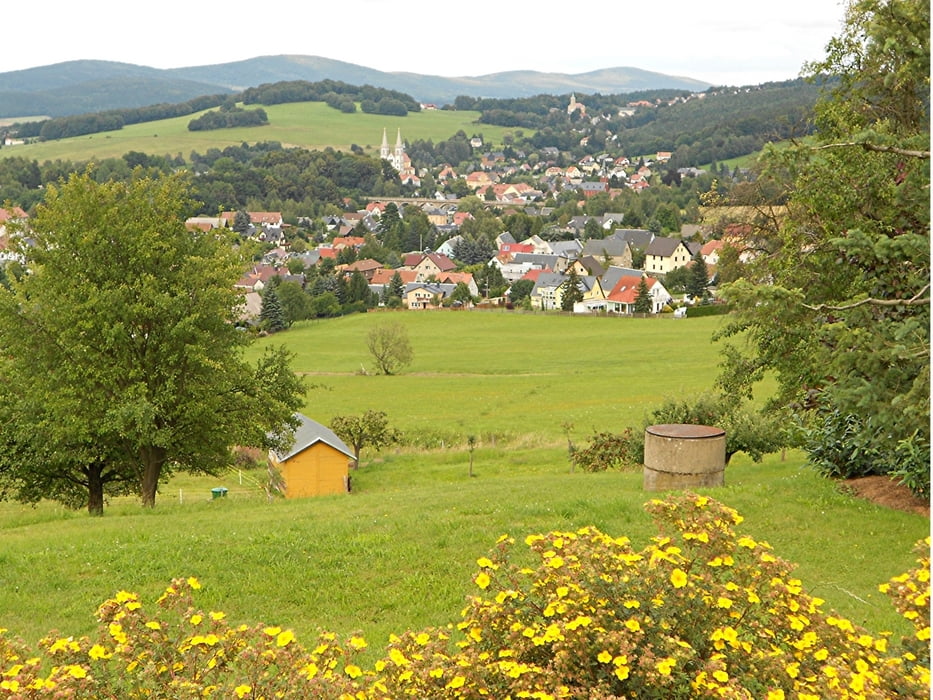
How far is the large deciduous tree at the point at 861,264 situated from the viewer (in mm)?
9227

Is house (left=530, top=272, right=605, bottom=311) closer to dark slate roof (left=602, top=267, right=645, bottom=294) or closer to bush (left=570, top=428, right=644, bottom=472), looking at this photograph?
dark slate roof (left=602, top=267, right=645, bottom=294)

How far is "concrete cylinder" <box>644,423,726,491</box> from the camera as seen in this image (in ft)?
50.6

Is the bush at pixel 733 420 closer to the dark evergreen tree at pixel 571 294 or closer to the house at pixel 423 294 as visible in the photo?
the dark evergreen tree at pixel 571 294

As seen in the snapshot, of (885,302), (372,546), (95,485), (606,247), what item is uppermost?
(885,302)

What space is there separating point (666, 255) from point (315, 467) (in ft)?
324

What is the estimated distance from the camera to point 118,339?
1905 centimetres

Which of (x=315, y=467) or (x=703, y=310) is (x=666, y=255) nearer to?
(x=703, y=310)

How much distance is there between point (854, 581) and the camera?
1083 cm

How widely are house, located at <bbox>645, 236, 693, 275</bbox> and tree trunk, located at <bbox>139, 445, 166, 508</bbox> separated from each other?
107 metres

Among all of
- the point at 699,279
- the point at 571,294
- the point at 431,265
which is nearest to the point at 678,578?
the point at 699,279

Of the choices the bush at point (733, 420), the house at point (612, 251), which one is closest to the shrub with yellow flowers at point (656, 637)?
the bush at point (733, 420)

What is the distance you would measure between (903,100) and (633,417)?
2472 centimetres

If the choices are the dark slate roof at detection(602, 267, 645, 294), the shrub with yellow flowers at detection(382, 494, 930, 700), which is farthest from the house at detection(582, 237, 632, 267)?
the shrub with yellow flowers at detection(382, 494, 930, 700)

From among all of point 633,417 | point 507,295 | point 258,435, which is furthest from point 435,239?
point 258,435
